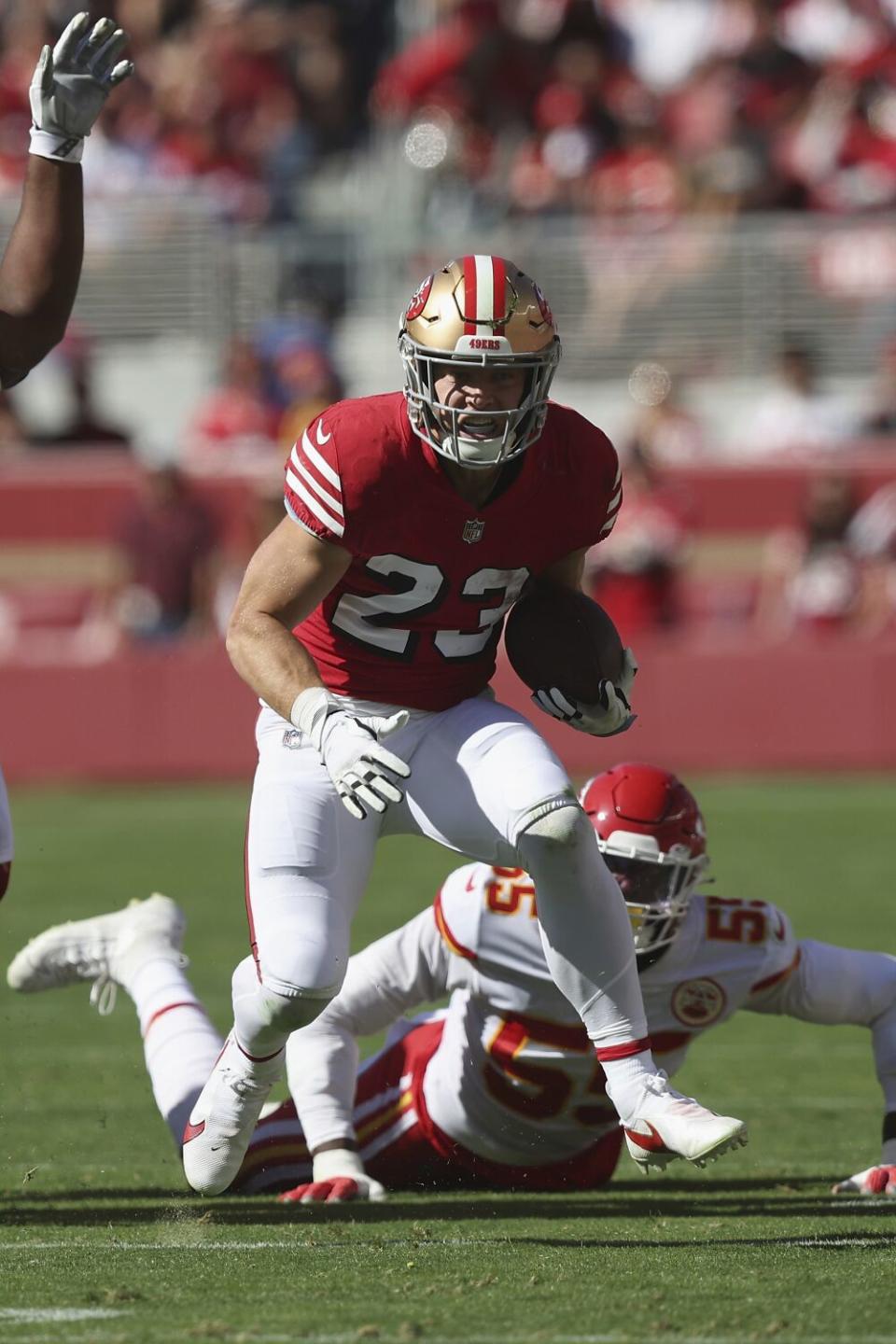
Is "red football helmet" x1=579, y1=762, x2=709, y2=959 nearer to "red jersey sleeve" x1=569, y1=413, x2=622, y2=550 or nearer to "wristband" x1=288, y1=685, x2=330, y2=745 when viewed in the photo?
"red jersey sleeve" x1=569, y1=413, x2=622, y2=550

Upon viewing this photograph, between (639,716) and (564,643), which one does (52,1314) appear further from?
(639,716)

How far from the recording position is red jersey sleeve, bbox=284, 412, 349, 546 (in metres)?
4.22

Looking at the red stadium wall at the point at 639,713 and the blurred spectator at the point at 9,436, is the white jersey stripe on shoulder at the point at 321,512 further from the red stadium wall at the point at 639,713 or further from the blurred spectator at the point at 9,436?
the blurred spectator at the point at 9,436

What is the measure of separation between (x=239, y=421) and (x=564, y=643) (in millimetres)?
9373

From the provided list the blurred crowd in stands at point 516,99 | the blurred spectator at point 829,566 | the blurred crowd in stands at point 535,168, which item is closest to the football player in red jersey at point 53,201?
the blurred crowd in stands at point 535,168

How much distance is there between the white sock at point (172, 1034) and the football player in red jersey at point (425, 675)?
0.40 metres

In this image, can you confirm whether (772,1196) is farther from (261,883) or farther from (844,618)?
(844,618)

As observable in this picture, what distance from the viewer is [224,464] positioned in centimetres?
1334

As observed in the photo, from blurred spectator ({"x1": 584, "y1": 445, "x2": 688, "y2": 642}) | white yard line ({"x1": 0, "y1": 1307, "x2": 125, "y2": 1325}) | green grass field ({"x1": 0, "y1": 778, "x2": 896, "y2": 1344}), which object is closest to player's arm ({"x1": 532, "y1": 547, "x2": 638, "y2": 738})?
green grass field ({"x1": 0, "y1": 778, "x2": 896, "y2": 1344})

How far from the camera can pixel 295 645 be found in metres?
4.25

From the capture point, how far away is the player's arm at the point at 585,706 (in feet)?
14.5

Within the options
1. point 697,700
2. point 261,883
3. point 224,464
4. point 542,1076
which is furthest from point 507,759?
point 224,464

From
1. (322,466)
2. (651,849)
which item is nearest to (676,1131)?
(651,849)

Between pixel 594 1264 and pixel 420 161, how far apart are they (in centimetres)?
1182
